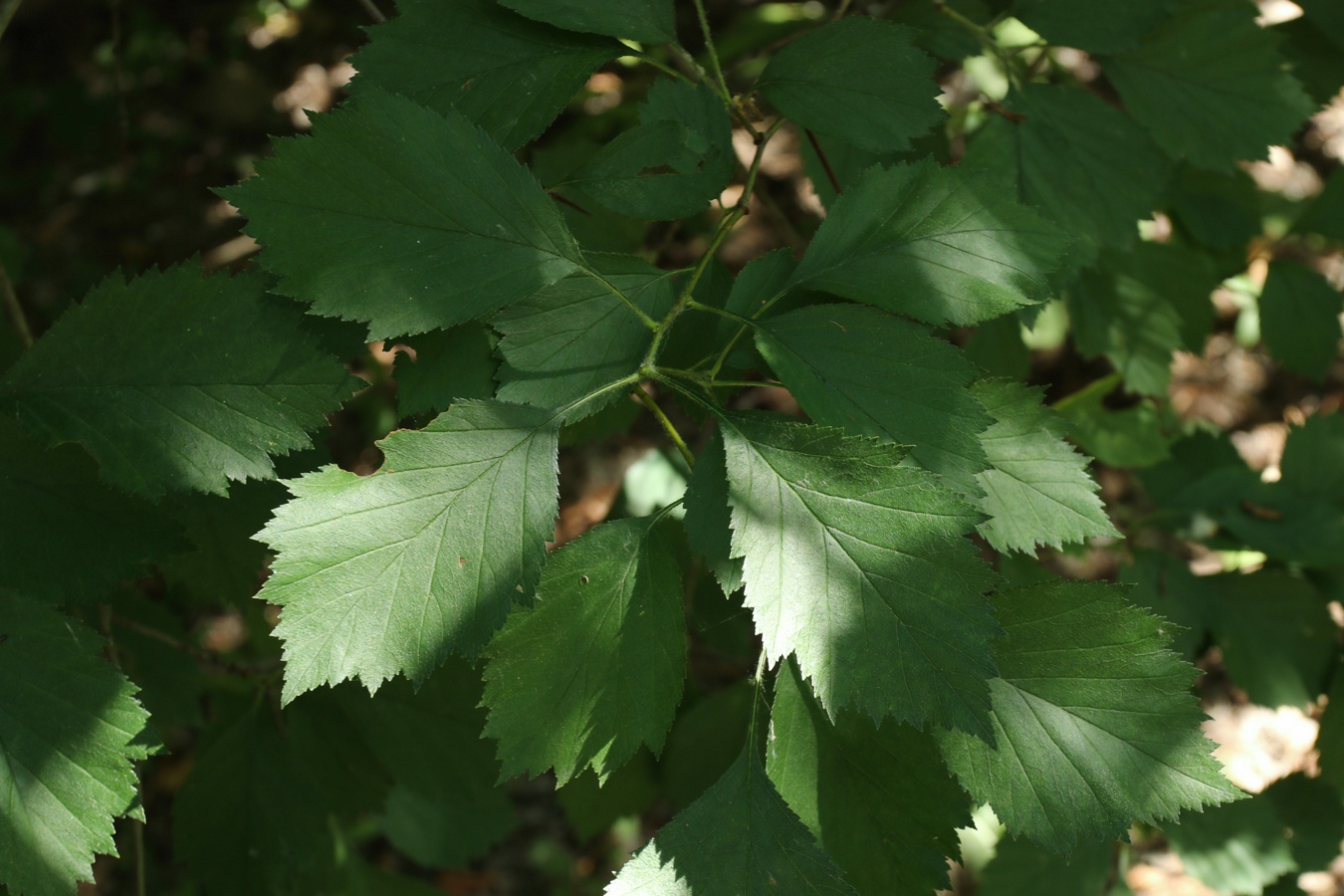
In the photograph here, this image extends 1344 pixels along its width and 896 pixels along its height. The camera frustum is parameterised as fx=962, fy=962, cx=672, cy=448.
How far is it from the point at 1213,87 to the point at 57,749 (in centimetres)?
190

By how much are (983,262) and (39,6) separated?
429cm

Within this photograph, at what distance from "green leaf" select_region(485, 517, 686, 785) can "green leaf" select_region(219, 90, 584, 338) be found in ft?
0.98

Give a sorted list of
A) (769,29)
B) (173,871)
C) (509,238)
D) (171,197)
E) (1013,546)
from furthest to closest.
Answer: (171,197)
(173,871)
(769,29)
(1013,546)
(509,238)

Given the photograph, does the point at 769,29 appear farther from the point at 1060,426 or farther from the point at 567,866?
the point at 567,866

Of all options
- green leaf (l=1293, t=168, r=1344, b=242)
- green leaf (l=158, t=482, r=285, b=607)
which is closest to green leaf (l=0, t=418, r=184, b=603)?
green leaf (l=158, t=482, r=285, b=607)

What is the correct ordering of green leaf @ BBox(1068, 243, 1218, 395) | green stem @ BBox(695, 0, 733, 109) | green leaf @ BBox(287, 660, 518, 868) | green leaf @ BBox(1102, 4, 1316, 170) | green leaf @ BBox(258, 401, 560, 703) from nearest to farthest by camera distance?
green leaf @ BBox(258, 401, 560, 703) → green stem @ BBox(695, 0, 733, 109) → green leaf @ BBox(1102, 4, 1316, 170) → green leaf @ BBox(287, 660, 518, 868) → green leaf @ BBox(1068, 243, 1218, 395)

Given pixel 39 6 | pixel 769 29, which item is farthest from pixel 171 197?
pixel 769 29

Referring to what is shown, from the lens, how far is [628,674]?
1048 millimetres

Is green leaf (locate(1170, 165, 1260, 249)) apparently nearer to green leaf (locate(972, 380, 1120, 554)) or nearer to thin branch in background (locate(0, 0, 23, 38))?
green leaf (locate(972, 380, 1120, 554))

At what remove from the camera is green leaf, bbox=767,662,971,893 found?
1.10m

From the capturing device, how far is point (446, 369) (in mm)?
1121

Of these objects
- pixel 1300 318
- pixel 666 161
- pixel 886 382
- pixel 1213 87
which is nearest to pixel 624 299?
pixel 666 161

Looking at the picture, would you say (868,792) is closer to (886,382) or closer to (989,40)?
(886,382)

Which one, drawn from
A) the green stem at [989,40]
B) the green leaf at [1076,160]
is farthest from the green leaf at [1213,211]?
the green stem at [989,40]
